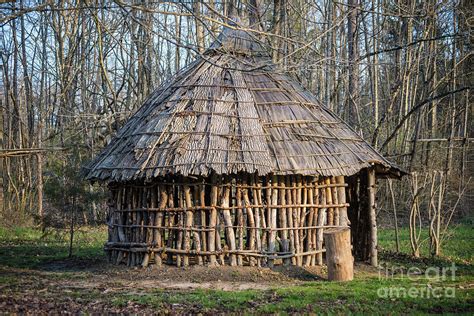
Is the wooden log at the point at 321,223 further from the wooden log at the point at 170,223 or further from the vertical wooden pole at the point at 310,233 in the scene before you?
the wooden log at the point at 170,223

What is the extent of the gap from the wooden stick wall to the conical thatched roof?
617 millimetres

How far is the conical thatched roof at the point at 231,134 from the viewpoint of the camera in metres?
12.3

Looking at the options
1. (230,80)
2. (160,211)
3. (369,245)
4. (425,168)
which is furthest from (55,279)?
(425,168)

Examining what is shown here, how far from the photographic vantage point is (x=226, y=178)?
12.7 m

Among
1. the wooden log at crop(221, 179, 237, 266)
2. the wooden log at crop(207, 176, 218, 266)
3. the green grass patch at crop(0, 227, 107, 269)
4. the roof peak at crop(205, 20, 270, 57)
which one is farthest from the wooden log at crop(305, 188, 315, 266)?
the green grass patch at crop(0, 227, 107, 269)

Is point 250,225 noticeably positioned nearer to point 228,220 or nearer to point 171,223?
point 228,220

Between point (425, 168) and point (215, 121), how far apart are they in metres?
6.92

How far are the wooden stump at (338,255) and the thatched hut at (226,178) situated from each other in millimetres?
1307

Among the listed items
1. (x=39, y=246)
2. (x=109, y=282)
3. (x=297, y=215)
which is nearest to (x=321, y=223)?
(x=297, y=215)

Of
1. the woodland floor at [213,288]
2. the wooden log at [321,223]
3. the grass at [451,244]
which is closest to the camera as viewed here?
the woodland floor at [213,288]

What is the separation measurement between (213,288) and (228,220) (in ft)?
6.41

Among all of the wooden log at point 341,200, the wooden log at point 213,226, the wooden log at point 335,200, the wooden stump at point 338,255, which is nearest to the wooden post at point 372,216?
Result: the wooden log at point 341,200

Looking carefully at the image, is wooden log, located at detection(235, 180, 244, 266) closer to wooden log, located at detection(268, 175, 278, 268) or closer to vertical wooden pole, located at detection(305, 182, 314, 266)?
wooden log, located at detection(268, 175, 278, 268)

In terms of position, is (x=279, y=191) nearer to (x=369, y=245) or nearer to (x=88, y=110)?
(x=369, y=245)
